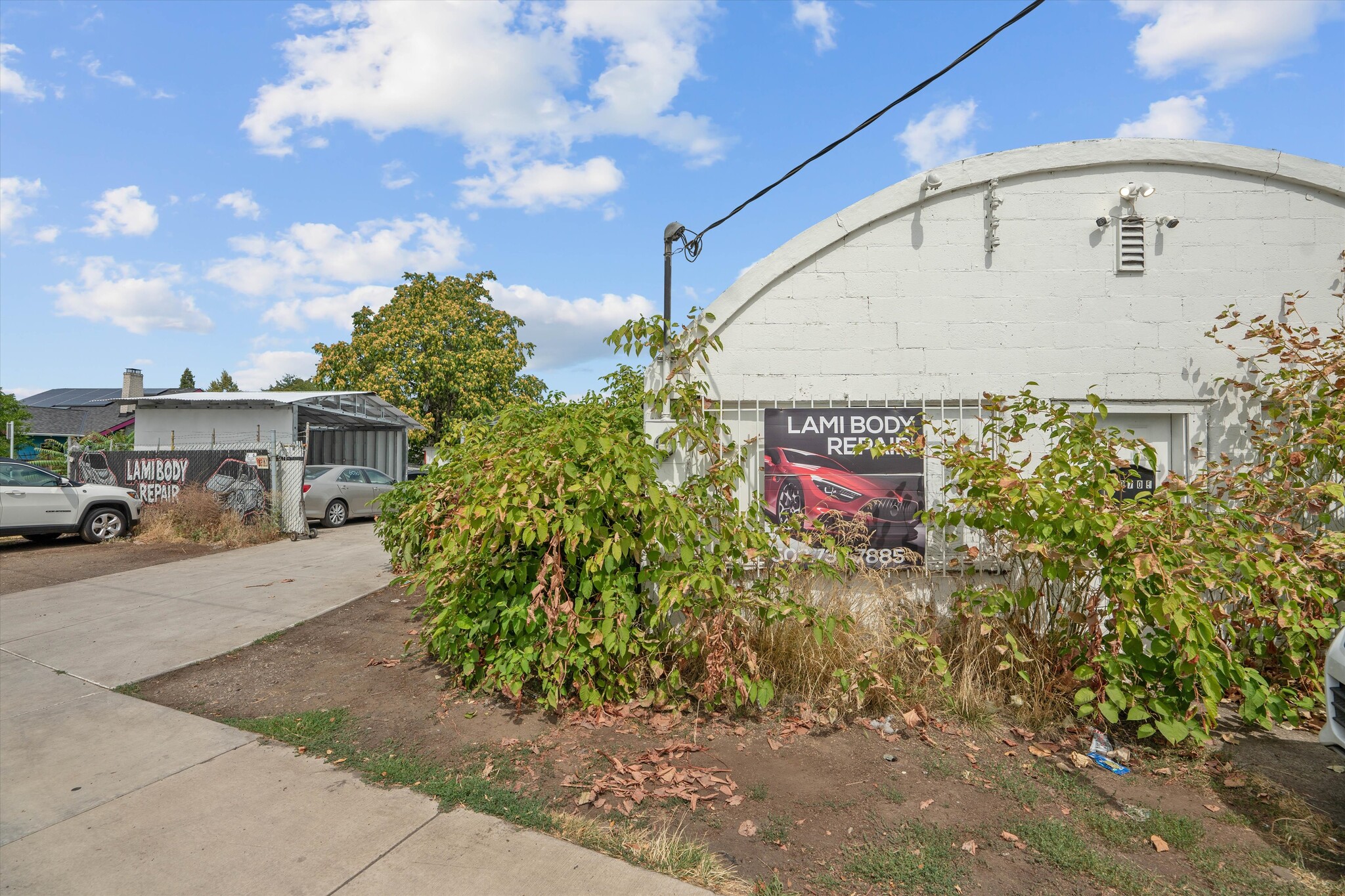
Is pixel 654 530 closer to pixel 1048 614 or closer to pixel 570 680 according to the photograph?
pixel 570 680

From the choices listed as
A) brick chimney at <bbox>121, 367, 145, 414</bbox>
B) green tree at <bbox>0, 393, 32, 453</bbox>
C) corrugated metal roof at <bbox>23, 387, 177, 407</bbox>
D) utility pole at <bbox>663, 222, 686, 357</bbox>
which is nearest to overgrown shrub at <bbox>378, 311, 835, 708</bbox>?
utility pole at <bbox>663, 222, 686, 357</bbox>

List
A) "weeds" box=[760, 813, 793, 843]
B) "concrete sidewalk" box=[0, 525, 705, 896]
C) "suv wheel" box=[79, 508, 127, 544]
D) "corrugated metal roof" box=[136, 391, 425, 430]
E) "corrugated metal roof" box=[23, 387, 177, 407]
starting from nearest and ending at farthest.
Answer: "concrete sidewalk" box=[0, 525, 705, 896] → "weeds" box=[760, 813, 793, 843] → "suv wheel" box=[79, 508, 127, 544] → "corrugated metal roof" box=[136, 391, 425, 430] → "corrugated metal roof" box=[23, 387, 177, 407]

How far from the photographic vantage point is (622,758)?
13.0 ft

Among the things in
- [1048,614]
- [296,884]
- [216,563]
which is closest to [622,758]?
[296,884]

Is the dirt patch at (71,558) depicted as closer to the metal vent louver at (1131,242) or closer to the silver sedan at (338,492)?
the silver sedan at (338,492)

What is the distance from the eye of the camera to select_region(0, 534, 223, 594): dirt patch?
371 inches

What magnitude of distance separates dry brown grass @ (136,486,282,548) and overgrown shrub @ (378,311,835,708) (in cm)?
939

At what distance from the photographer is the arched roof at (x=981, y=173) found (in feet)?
17.5

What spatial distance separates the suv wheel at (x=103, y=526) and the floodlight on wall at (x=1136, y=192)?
15755mm

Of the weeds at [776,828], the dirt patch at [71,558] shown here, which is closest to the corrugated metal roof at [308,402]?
the dirt patch at [71,558]

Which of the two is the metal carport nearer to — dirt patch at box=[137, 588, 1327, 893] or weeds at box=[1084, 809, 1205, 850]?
dirt patch at box=[137, 588, 1327, 893]

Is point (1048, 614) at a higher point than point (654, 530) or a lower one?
lower

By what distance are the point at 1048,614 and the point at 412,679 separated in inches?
179

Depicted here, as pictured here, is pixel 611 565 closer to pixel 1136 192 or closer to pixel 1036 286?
pixel 1036 286
